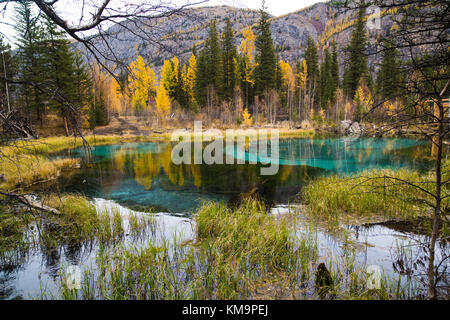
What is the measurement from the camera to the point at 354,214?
6012 millimetres

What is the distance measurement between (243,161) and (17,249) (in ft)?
41.5

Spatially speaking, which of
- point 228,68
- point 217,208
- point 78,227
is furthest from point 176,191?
point 228,68

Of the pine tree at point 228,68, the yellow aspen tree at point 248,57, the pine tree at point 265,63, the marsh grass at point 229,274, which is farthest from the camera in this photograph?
the pine tree at point 228,68

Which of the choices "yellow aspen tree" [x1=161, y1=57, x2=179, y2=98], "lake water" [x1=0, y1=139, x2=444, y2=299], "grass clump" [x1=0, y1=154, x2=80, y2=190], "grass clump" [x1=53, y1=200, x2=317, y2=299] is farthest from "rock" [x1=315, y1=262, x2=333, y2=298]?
"yellow aspen tree" [x1=161, y1=57, x2=179, y2=98]

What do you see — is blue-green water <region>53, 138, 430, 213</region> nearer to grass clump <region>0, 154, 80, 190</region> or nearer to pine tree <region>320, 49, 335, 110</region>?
grass clump <region>0, 154, 80, 190</region>

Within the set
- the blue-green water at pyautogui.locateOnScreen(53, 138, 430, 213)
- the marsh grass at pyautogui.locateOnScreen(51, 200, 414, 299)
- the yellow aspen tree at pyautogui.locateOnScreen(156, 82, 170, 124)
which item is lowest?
the blue-green water at pyautogui.locateOnScreen(53, 138, 430, 213)

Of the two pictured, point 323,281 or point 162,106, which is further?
point 162,106

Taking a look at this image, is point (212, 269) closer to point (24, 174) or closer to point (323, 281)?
point (323, 281)

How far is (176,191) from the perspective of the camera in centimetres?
1012

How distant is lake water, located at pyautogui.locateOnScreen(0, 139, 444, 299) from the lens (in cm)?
401

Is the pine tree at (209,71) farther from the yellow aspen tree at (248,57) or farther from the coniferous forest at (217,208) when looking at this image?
the coniferous forest at (217,208)

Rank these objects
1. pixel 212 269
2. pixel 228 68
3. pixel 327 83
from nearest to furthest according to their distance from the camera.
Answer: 1. pixel 212 269
2. pixel 228 68
3. pixel 327 83

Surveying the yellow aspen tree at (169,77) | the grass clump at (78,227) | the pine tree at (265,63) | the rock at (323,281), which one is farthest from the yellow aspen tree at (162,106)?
the rock at (323,281)

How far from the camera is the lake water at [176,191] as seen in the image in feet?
13.2
